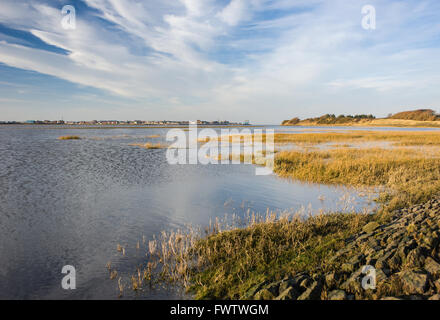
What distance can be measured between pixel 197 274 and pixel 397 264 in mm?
5194

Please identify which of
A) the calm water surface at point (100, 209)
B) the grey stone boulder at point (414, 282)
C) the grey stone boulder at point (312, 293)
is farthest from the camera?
the calm water surface at point (100, 209)

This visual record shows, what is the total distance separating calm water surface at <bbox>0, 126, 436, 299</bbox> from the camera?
296 inches

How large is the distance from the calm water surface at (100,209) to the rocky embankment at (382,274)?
9.95ft

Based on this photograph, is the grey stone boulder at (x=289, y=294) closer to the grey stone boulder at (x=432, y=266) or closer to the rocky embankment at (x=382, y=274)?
the rocky embankment at (x=382, y=274)

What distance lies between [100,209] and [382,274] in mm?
13176

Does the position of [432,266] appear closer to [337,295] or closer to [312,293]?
[337,295]

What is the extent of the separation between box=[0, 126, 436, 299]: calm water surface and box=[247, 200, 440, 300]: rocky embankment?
3033mm

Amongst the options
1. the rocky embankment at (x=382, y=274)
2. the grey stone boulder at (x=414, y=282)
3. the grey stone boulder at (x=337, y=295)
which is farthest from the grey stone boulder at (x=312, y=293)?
the grey stone boulder at (x=414, y=282)

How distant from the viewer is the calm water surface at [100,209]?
752cm

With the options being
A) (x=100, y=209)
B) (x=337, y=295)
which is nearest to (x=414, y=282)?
(x=337, y=295)

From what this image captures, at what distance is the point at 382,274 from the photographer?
5.57 meters

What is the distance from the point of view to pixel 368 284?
5312 millimetres

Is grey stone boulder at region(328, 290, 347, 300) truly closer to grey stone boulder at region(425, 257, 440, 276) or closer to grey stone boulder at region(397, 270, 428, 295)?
grey stone boulder at region(397, 270, 428, 295)
